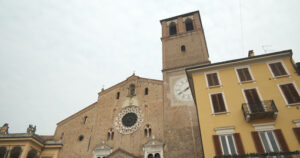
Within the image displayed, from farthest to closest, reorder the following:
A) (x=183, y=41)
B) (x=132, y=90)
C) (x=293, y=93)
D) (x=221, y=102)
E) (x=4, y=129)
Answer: (x=183, y=41) < (x=132, y=90) < (x=4, y=129) < (x=221, y=102) < (x=293, y=93)

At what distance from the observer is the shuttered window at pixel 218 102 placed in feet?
36.9

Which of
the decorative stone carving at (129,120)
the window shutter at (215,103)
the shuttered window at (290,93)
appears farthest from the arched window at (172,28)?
the shuttered window at (290,93)

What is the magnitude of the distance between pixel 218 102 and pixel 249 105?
1.58 meters

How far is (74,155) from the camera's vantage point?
19.2 m

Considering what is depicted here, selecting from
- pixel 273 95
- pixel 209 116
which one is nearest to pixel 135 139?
pixel 209 116

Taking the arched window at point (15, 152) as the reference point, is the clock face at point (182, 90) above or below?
above

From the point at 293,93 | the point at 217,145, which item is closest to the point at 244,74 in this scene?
the point at 293,93

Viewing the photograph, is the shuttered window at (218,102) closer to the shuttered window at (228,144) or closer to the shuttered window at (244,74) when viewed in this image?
Result: the shuttered window at (228,144)

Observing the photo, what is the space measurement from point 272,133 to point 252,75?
3582mm

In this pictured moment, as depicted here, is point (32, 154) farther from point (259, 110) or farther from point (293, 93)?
point (293, 93)

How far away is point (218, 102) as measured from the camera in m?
11.5

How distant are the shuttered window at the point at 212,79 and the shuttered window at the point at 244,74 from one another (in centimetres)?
127

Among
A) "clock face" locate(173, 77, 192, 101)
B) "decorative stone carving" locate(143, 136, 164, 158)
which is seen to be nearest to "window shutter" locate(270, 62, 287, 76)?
"clock face" locate(173, 77, 192, 101)

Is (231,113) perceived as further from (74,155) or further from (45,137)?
(45,137)
